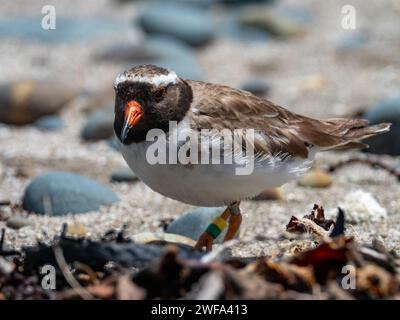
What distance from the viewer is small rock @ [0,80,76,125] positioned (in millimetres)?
8336

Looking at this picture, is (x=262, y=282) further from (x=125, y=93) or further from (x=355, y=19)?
(x=355, y=19)

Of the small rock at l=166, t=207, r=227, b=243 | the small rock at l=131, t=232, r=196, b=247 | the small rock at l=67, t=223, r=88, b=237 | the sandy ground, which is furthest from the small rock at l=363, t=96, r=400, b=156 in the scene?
the small rock at l=67, t=223, r=88, b=237

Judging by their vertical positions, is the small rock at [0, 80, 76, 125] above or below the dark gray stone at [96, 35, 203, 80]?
below

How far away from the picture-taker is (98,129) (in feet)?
25.8

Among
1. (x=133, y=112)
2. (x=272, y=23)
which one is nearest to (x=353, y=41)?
(x=272, y=23)

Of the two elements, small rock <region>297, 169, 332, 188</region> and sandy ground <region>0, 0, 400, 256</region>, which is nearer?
sandy ground <region>0, 0, 400, 256</region>

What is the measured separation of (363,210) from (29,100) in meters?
4.04

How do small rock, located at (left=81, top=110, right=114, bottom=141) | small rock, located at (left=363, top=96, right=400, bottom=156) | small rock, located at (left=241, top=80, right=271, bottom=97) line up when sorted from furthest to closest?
small rock, located at (left=241, top=80, right=271, bottom=97) < small rock, located at (left=81, top=110, right=114, bottom=141) < small rock, located at (left=363, top=96, right=400, bottom=156)

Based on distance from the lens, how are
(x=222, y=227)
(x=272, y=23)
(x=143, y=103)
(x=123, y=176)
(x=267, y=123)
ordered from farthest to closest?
(x=272, y=23), (x=123, y=176), (x=267, y=123), (x=222, y=227), (x=143, y=103)

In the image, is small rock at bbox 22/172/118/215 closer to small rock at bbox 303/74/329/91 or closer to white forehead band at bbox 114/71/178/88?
white forehead band at bbox 114/71/178/88

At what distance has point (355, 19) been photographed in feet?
36.4

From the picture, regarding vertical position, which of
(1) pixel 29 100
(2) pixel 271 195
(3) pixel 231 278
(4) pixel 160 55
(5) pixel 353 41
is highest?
(5) pixel 353 41

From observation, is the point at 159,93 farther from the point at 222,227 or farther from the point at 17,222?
the point at 17,222

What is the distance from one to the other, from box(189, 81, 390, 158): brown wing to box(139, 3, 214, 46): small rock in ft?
17.0
